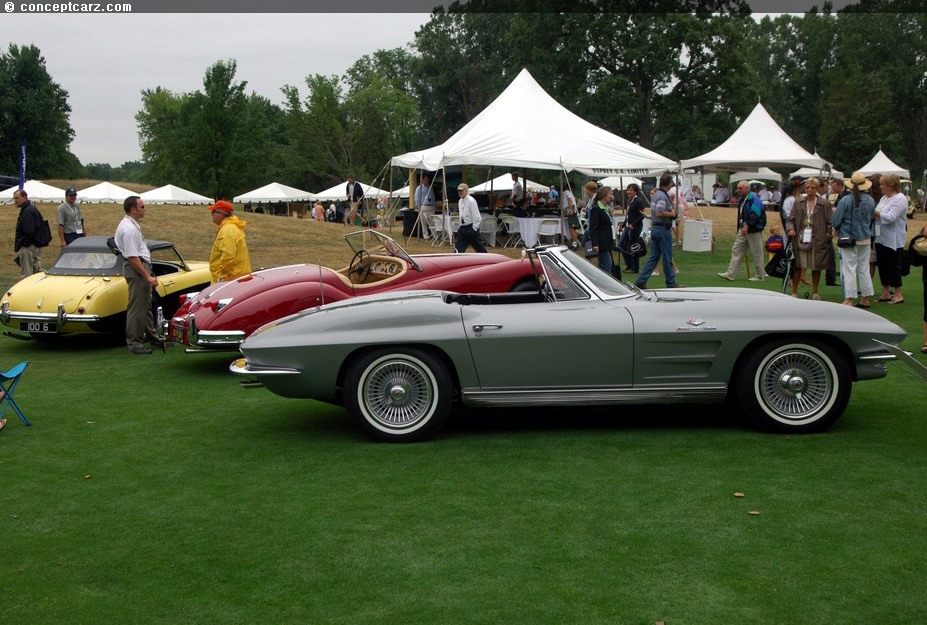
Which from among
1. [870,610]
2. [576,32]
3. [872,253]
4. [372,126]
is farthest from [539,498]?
[372,126]

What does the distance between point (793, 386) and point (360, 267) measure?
489cm

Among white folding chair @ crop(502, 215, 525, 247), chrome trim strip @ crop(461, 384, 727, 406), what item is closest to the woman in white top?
chrome trim strip @ crop(461, 384, 727, 406)

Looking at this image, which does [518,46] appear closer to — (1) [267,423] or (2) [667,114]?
(2) [667,114]

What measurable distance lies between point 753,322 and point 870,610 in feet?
9.23

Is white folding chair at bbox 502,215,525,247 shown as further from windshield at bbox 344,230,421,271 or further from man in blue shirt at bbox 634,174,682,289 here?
windshield at bbox 344,230,421,271

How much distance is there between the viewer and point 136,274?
411 inches

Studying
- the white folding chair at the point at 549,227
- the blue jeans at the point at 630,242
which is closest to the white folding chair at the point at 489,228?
the white folding chair at the point at 549,227

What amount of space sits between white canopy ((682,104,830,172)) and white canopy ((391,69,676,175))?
2649 millimetres

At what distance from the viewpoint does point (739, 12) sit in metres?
58.7

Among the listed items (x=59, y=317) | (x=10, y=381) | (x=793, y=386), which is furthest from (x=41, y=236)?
(x=793, y=386)

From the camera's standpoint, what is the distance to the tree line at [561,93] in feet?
181

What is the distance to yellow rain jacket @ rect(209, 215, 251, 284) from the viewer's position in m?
10.6

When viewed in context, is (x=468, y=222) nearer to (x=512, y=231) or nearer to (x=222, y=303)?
(x=512, y=231)

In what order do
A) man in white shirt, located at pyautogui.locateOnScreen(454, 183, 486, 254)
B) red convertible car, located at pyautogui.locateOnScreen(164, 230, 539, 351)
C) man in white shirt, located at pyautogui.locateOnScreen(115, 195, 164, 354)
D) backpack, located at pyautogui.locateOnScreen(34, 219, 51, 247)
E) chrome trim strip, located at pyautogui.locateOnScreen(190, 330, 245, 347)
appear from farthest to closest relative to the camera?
1. man in white shirt, located at pyautogui.locateOnScreen(454, 183, 486, 254)
2. backpack, located at pyautogui.locateOnScreen(34, 219, 51, 247)
3. man in white shirt, located at pyautogui.locateOnScreen(115, 195, 164, 354)
4. red convertible car, located at pyautogui.locateOnScreen(164, 230, 539, 351)
5. chrome trim strip, located at pyautogui.locateOnScreen(190, 330, 245, 347)
